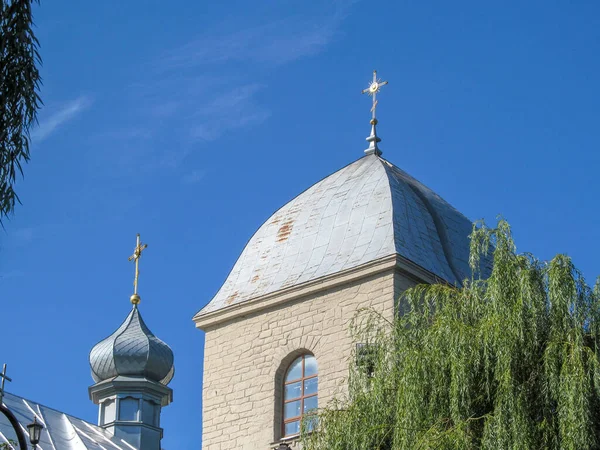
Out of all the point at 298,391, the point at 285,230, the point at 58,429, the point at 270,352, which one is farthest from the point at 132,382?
the point at 298,391

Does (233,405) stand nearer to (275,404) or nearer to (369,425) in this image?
(275,404)

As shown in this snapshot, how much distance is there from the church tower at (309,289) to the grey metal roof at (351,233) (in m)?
0.02

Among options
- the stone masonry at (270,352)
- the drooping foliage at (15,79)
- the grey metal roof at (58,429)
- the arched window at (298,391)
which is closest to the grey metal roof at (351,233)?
the stone masonry at (270,352)

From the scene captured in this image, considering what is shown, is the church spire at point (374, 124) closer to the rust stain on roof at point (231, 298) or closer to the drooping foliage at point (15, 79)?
the rust stain on roof at point (231, 298)

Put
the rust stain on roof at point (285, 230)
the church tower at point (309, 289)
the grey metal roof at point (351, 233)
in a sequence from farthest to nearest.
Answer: the rust stain on roof at point (285, 230) < the grey metal roof at point (351, 233) < the church tower at point (309, 289)

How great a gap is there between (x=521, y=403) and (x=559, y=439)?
1.72 ft

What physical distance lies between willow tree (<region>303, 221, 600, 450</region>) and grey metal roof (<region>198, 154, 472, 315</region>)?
6.06 meters

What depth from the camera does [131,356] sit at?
3903 centimetres

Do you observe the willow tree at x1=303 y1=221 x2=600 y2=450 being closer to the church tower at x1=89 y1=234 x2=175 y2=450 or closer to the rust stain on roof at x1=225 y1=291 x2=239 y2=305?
the rust stain on roof at x1=225 y1=291 x2=239 y2=305

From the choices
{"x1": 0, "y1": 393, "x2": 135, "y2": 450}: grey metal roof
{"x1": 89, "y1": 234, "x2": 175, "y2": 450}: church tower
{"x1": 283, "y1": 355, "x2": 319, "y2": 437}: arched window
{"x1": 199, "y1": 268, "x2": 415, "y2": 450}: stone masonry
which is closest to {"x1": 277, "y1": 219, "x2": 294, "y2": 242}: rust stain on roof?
{"x1": 199, "y1": 268, "x2": 415, "y2": 450}: stone masonry

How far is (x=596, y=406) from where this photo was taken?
52.3 ft

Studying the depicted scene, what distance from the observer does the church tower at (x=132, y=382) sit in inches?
1516

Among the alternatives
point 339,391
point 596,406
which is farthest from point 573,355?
point 339,391

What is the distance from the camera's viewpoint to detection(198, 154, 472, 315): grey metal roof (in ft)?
79.7
